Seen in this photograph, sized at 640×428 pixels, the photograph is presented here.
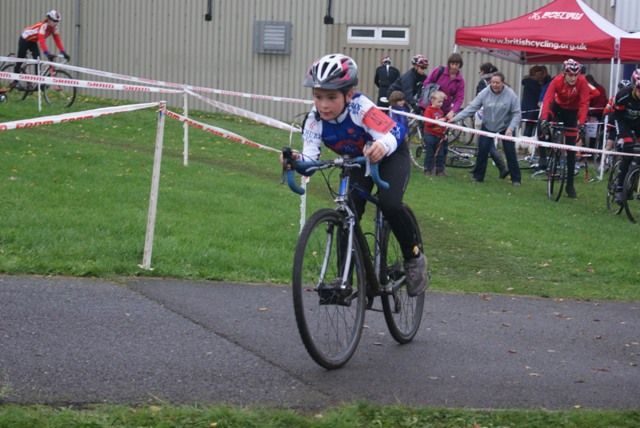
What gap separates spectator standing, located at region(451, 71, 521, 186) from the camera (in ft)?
57.7

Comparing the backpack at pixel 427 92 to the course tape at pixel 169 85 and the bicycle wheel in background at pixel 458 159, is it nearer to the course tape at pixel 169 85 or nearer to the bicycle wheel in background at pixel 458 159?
the bicycle wheel in background at pixel 458 159

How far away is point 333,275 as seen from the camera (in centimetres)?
645

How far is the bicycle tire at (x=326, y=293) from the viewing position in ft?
20.1

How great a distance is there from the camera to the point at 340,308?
21.8 feet

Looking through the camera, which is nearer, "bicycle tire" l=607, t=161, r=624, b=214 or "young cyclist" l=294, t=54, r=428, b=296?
"young cyclist" l=294, t=54, r=428, b=296

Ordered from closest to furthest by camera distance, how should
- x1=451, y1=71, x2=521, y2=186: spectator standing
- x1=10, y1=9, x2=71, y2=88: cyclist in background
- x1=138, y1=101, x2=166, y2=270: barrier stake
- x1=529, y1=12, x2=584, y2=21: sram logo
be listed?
1. x1=138, y1=101, x2=166, y2=270: barrier stake
2. x1=451, y1=71, x2=521, y2=186: spectator standing
3. x1=529, y1=12, x2=584, y2=21: sram logo
4. x1=10, y1=9, x2=71, y2=88: cyclist in background

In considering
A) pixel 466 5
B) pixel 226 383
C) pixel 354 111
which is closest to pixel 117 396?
pixel 226 383

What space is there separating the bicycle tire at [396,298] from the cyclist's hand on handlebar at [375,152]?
29.2 inches

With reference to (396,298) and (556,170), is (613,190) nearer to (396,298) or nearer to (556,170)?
(556,170)

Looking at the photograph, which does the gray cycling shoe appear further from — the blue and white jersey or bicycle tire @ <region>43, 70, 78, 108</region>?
bicycle tire @ <region>43, 70, 78, 108</region>

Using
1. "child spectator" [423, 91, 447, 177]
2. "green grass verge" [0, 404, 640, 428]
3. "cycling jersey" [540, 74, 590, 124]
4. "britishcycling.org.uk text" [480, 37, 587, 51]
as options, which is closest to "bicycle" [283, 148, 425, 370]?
"green grass verge" [0, 404, 640, 428]

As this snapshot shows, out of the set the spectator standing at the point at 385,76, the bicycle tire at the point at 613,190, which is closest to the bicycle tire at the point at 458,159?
the spectator standing at the point at 385,76

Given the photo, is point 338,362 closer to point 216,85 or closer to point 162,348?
point 162,348

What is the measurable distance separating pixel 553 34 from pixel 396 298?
1397 cm
